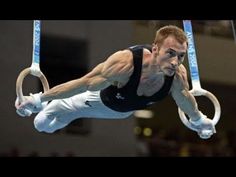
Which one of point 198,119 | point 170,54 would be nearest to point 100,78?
point 170,54

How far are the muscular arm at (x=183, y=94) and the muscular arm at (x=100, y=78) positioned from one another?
35cm

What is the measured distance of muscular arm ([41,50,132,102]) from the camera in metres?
3.97

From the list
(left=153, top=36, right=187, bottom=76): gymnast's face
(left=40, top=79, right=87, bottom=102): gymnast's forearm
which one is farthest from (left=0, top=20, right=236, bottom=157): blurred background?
(left=153, top=36, right=187, bottom=76): gymnast's face

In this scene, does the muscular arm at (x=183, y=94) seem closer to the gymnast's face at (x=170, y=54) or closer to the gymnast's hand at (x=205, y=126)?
the gymnast's hand at (x=205, y=126)

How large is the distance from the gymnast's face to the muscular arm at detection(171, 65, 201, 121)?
0.18 meters

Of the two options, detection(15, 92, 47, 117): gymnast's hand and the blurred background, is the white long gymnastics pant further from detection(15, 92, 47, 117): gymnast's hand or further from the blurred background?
the blurred background

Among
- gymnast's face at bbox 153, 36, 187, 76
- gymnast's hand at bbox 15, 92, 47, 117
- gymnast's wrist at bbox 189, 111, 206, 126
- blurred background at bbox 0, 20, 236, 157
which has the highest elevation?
blurred background at bbox 0, 20, 236, 157

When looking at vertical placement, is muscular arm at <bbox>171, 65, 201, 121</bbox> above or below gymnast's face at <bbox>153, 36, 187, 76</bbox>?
below

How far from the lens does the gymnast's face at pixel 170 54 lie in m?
3.88

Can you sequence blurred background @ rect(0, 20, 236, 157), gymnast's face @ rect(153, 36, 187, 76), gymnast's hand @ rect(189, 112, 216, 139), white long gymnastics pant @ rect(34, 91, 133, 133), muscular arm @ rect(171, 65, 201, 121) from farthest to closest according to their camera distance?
blurred background @ rect(0, 20, 236, 157), white long gymnastics pant @ rect(34, 91, 133, 133), gymnast's hand @ rect(189, 112, 216, 139), muscular arm @ rect(171, 65, 201, 121), gymnast's face @ rect(153, 36, 187, 76)

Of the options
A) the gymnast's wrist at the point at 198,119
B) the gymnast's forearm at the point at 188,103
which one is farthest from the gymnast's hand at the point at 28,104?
the gymnast's wrist at the point at 198,119

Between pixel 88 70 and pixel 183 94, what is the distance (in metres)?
4.17
